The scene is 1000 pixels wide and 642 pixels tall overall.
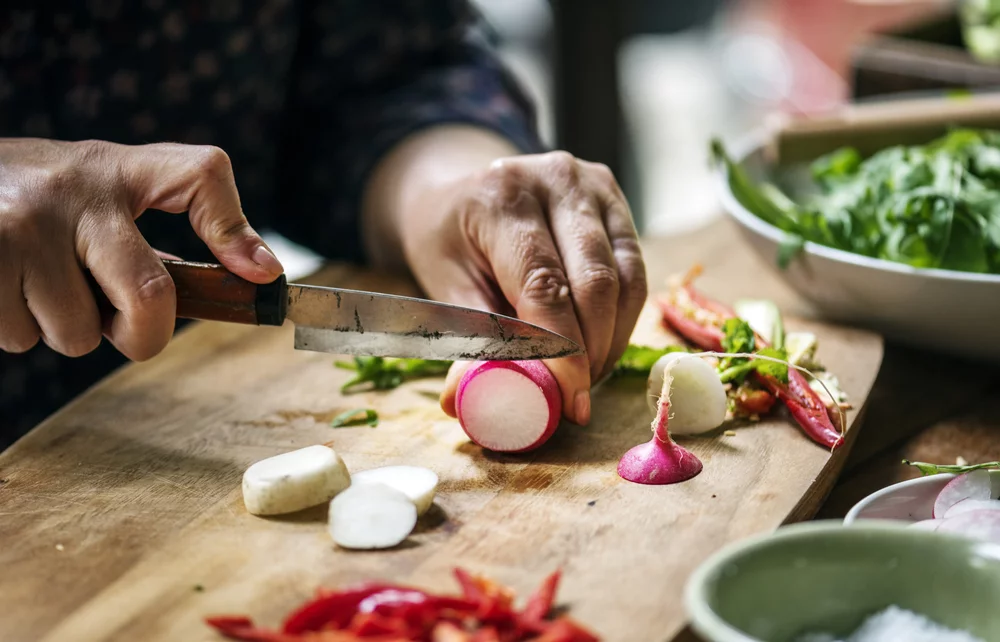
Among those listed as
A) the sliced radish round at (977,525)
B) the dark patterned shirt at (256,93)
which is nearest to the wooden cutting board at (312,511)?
the sliced radish round at (977,525)

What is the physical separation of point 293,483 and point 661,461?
52 cm

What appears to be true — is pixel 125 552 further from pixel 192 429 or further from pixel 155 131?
pixel 155 131

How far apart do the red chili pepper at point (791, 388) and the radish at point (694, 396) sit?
12 cm

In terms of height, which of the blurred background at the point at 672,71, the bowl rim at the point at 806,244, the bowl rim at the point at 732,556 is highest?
the bowl rim at the point at 806,244

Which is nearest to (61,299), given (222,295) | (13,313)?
(13,313)

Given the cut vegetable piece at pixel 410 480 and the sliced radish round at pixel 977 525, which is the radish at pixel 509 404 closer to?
the cut vegetable piece at pixel 410 480

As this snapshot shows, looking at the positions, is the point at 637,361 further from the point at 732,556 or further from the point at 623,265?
the point at 732,556

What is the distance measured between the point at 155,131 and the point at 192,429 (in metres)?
0.84

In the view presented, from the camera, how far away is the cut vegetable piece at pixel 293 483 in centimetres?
132

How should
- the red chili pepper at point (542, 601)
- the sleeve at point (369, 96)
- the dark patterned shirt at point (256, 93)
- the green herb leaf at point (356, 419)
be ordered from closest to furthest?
the red chili pepper at point (542, 601) → the green herb leaf at point (356, 419) → the dark patterned shirt at point (256, 93) → the sleeve at point (369, 96)

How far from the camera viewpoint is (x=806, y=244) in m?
1.86

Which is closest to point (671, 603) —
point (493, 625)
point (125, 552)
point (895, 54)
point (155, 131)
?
point (493, 625)

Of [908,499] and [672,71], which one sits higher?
[908,499]

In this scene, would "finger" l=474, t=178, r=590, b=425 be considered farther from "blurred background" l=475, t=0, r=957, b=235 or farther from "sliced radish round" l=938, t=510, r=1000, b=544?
"blurred background" l=475, t=0, r=957, b=235
